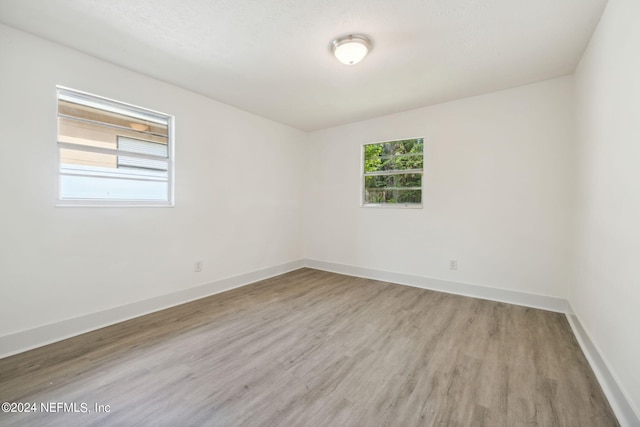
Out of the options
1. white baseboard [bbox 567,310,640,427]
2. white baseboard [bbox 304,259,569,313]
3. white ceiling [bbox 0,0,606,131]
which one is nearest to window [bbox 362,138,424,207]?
white ceiling [bbox 0,0,606,131]

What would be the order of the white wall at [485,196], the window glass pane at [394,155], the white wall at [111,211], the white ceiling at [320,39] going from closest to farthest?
the white ceiling at [320,39] < the white wall at [111,211] < the white wall at [485,196] < the window glass pane at [394,155]

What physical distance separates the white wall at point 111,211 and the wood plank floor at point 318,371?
426mm

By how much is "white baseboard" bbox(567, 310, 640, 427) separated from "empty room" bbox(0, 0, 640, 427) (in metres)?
0.01

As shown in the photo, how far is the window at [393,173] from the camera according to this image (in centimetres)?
378

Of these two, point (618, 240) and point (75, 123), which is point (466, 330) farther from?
point (75, 123)

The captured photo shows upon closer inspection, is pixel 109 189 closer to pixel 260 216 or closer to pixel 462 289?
pixel 260 216

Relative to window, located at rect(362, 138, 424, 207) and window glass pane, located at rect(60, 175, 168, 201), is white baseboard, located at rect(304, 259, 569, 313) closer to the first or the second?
window, located at rect(362, 138, 424, 207)

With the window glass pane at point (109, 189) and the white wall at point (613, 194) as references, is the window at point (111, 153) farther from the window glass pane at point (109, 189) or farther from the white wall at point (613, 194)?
the white wall at point (613, 194)

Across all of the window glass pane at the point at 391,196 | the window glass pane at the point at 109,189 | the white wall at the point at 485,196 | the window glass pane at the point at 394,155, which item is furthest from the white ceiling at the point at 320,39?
the window glass pane at the point at 391,196

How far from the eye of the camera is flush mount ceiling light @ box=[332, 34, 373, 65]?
6.80 feet

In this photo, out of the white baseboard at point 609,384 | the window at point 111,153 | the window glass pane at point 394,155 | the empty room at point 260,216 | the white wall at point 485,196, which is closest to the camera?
the white baseboard at point 609,384

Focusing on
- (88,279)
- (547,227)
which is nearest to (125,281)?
(88,279)

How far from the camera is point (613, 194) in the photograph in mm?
1683

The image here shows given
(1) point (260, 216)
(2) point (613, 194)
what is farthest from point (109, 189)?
(2) point (613, 194)
